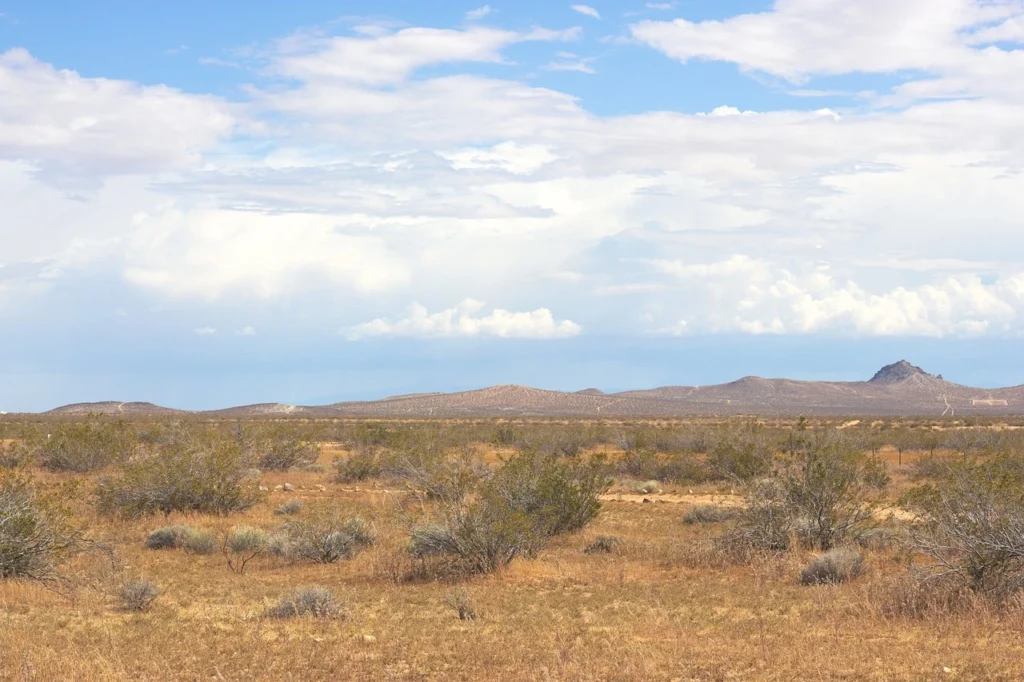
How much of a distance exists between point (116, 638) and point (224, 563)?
6.71 m

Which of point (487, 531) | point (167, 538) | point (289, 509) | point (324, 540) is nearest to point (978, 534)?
point (487, 531)

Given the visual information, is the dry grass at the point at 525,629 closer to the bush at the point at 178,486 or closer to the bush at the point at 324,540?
the bush at the point at 324,540

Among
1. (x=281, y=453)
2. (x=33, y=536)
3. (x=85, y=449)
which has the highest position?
(x=85, y=449)

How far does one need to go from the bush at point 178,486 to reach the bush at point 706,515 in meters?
11.7

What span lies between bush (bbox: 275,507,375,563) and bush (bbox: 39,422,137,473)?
717 inches

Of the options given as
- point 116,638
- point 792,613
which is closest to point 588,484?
point 792,613

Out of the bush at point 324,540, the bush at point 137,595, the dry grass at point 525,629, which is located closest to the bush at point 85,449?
the bush at point 324,540

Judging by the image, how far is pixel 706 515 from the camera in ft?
76.3

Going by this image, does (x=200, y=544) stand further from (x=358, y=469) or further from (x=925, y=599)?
(x=358, y=469)

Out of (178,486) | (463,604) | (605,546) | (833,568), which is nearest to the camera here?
(463,604)

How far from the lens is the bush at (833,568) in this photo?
49.0ft

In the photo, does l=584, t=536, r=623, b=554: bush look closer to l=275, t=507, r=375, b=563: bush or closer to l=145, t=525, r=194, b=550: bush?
l=275, t=507, r=375, b=563: bush

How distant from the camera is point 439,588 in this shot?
15.4 meters

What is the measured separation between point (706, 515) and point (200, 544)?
11722 mm
